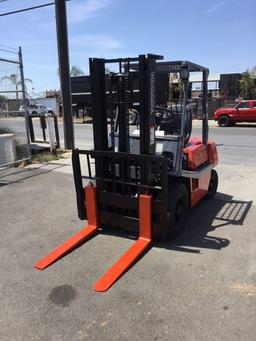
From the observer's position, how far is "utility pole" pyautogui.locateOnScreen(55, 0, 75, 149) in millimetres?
Answer: 11508

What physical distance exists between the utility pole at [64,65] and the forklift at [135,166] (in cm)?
694

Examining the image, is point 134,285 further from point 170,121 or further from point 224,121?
point 224,121

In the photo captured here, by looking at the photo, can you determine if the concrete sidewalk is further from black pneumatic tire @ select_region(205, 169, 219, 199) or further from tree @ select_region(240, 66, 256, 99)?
tree @ select_region(240, 66, 256, 99)

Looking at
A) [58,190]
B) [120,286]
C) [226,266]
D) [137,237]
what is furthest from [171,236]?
[58,190]

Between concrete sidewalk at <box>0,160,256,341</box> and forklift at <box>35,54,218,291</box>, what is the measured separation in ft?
0.75

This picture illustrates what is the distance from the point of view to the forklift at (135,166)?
446 cm

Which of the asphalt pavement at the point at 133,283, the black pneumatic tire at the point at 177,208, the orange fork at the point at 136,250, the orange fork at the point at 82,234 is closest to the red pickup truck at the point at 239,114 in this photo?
the asphalt pavement at the point at 133,283

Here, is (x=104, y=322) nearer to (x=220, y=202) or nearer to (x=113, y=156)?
(x=113, y=156)

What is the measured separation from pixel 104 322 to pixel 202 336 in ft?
2.81

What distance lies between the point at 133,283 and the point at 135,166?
1638 millimetres

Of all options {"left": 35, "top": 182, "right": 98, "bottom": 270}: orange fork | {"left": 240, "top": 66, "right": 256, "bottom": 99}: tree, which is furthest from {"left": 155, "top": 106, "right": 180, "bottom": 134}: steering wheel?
{"left": 240, "top": 66, "right": 256, "bottom": 99}: tree

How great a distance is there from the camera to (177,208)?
494 centimetres

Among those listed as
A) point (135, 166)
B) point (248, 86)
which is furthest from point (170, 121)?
point (248, 86)

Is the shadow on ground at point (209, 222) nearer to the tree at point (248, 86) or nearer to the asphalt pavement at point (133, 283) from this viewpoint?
the asphalt pavement at point (133, 283)
